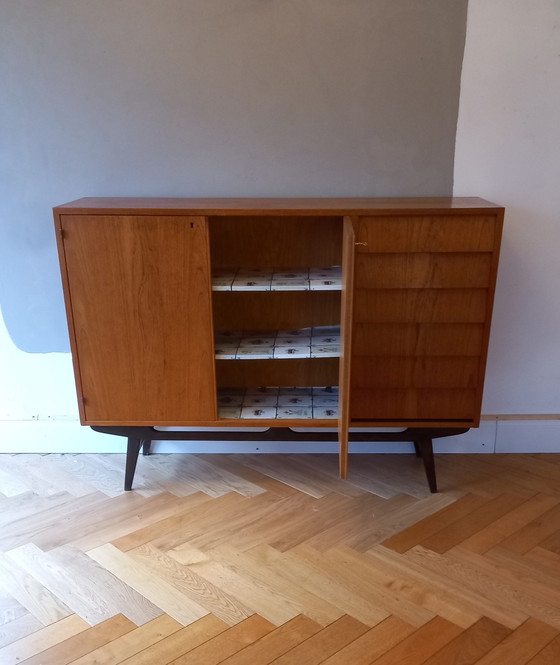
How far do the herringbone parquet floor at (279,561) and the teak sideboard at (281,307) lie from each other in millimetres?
205

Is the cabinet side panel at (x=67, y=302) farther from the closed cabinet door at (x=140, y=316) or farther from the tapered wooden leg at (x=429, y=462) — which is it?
the tapered wooden leg at (x=429, y=462)

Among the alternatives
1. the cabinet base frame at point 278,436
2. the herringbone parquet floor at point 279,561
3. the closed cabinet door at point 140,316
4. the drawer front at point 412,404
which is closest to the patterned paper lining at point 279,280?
the closed cabinet door at point 140,316

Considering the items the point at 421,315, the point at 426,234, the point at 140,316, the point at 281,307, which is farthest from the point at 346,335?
the point at 140,316

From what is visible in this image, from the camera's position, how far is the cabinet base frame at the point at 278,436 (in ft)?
7.24

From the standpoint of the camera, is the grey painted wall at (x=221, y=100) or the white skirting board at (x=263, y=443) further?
the white skirting board at (x=263, y=443)

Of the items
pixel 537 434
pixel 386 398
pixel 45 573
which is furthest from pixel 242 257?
pixel 537 434

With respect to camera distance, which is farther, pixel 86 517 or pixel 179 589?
pixel 86 517

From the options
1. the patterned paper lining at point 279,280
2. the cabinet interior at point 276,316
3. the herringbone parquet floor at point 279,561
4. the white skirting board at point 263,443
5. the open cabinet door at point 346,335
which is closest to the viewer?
the herringbone parquet floor at point 279,561

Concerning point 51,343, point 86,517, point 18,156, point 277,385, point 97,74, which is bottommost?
point 86,517

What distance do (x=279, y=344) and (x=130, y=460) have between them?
70cm

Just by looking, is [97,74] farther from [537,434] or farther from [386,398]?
[537,434]

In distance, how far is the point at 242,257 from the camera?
7.47 feet

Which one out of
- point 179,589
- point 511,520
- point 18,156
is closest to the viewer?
point 179,589

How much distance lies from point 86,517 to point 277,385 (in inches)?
33.1
